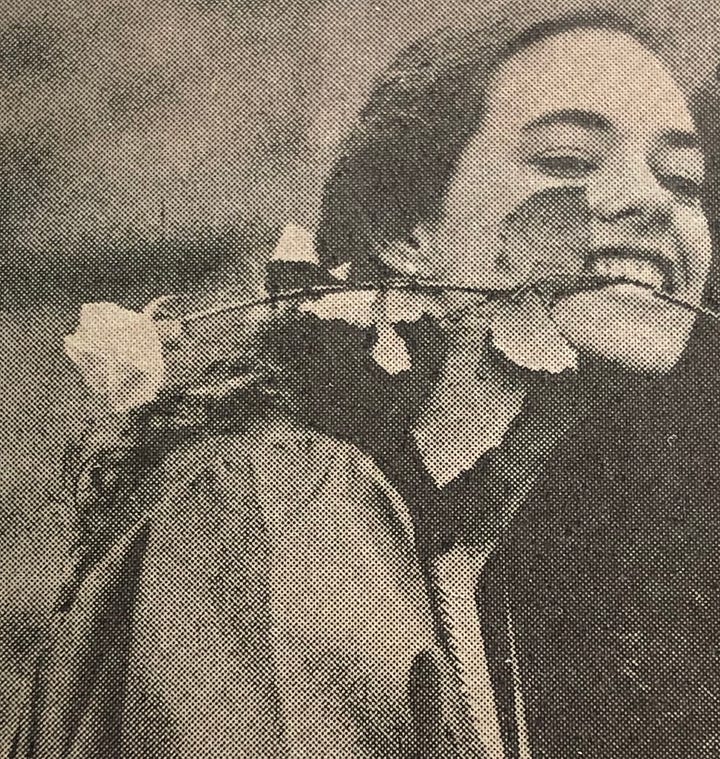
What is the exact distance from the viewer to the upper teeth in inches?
33.0

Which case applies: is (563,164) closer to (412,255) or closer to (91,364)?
(412,255)

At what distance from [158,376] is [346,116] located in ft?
1.06

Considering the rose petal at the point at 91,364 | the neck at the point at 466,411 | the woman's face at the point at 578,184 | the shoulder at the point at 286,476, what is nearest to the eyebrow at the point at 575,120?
the woman's face at the point at 578,184

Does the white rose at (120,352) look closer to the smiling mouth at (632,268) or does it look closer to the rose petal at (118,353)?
the rose petal at (118,353)

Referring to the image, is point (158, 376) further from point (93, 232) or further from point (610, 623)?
point (610, 623)

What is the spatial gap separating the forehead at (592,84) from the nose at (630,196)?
48 mm

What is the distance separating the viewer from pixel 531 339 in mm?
827

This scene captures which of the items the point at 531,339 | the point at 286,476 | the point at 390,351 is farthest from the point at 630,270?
the point at 286,476

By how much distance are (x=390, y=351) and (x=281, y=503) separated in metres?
0.18

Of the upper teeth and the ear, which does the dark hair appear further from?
the upper teeth

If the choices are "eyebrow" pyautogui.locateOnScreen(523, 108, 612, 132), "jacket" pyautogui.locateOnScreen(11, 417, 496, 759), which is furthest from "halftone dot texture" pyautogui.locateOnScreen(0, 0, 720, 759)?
"eyebrow" pyautogui.locateOnScreen(523, 108, 612, 132)

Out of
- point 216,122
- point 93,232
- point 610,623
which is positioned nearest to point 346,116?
point 216,122

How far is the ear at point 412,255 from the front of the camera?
2.72ft

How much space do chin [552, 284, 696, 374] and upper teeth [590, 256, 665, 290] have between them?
1cm
